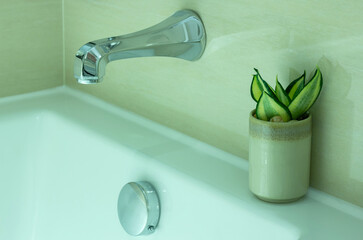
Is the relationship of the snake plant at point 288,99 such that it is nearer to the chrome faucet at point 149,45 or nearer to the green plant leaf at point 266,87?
the green plant leaf at point 266,87

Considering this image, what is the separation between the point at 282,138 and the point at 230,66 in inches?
7.0

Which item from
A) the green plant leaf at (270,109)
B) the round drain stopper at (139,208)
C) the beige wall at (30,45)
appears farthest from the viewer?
the beige wall at (30,45)

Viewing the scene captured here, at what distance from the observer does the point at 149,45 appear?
2.69 ft

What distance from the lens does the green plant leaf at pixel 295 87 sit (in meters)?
0.72

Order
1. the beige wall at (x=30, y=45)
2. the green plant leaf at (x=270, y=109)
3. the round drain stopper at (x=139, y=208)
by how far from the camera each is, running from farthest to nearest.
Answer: the beige wall at (x=30, y=45)
the round drain stopper at (x=139, y=208)
the green plant leaf at (x=270, y=109)

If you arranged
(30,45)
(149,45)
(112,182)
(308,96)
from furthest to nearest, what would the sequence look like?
(30,45)
(112,182)
(149,45)
(308,96)

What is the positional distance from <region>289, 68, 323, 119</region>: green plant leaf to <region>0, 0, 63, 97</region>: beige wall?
59cm

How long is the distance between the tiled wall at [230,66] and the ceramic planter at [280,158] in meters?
0.05

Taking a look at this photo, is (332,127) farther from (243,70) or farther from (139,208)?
(139,208)

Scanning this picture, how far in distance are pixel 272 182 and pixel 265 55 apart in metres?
0.17

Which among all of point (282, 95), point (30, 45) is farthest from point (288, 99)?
point (30, 45)

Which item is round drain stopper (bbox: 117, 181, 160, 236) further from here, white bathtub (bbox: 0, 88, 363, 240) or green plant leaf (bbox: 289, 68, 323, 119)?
green plant leaf (bbox: 289, 68, 323, 119)

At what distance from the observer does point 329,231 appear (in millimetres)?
698

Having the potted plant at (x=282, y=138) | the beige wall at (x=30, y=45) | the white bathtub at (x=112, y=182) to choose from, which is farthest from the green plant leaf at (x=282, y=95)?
the beige wall at (x=30, y=45)
